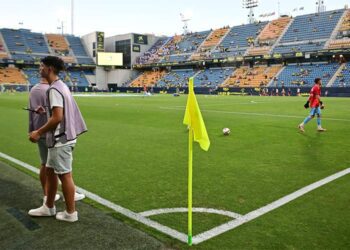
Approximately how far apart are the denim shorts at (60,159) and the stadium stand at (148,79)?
71.8m

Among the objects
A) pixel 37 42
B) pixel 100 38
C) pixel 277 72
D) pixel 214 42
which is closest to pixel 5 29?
pixel 37 42

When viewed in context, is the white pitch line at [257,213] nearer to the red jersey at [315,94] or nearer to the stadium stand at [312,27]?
the red jersey at [315,94]

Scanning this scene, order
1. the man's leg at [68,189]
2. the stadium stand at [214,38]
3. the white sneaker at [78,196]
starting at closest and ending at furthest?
the man's leg at [68,189]
the white sneaker at [78,196]
the stadium stand at [214,38]

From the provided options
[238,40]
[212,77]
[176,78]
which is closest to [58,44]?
[176,78]

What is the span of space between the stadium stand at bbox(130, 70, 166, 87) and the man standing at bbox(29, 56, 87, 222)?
2822 inches

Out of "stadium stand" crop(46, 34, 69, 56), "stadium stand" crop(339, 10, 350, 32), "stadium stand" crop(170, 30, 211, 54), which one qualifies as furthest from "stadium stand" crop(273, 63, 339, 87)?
"stadium stand" crop(46, 34, 69, 56)

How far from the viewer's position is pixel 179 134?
1169 centimetres

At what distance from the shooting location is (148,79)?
79938mm

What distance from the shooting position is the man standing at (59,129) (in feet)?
12.8

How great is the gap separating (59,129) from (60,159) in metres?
0.36

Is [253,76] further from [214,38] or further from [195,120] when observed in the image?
[195,120]

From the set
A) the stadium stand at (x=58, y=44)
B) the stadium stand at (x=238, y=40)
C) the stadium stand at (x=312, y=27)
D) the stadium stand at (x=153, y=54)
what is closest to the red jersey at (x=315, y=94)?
the stadium stand at (x=312, y=27)

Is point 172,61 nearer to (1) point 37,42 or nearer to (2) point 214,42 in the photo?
(2) point 214,42

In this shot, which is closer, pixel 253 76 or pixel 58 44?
pixel 253 76
